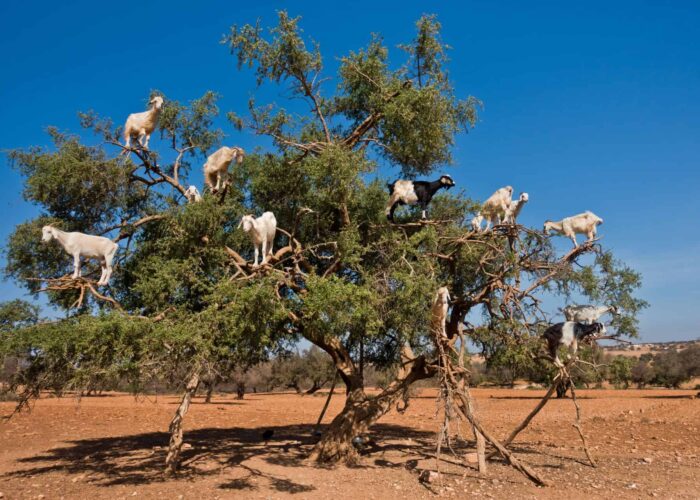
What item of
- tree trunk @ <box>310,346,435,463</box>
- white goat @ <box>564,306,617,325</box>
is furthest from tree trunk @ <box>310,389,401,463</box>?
white goat @ <box>564,306,617,325</box>

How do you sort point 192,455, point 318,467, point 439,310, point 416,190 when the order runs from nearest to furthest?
point 439,310, point 416,190, point 318,467, point 192,455

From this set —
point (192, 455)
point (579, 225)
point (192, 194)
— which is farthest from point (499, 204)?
point (192, 455)

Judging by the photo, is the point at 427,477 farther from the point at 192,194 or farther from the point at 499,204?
the point at 192,194

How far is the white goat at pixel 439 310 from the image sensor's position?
7.98 meters

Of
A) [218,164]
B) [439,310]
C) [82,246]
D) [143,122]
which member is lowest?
[439,310]

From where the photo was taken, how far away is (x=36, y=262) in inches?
420

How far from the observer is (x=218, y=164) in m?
10.6

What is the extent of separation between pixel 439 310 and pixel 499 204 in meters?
3.09

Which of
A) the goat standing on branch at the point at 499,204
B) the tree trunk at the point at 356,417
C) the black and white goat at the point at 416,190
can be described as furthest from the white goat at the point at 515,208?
the tree trunk at the point at 356,417

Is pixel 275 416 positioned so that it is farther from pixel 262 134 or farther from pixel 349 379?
pixel 262 134

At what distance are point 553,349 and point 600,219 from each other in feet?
8.69

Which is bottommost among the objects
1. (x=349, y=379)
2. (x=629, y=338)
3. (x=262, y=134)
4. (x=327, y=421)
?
(x=327, y=421)

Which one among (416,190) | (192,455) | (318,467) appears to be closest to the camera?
(416,190)

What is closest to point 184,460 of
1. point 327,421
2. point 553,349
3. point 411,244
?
point 411,244
